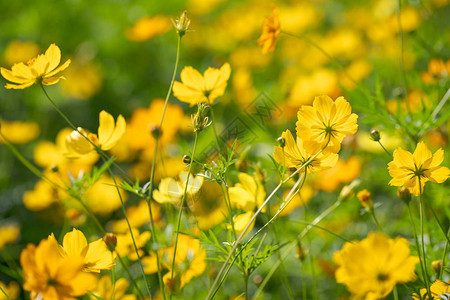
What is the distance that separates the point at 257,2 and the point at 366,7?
65cm

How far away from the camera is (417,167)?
1.87 feet

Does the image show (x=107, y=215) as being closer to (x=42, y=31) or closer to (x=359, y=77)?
(x=359, y=77)

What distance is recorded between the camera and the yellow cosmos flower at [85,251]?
0.58m

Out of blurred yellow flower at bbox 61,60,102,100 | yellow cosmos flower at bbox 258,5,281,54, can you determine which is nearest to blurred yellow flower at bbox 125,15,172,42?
blurred yellow flower at bbox 61,60,102,100

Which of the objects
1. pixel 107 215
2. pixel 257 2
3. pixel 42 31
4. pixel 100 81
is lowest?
pixel 107 215

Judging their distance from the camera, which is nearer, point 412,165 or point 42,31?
point 412,165

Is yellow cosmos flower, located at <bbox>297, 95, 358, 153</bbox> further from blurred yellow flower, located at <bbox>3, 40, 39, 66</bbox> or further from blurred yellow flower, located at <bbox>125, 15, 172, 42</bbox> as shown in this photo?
blurred yellow flower, located at <bbox>3, 40, 39, 66</bbox>

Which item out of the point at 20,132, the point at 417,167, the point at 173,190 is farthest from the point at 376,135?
the point at 20,132

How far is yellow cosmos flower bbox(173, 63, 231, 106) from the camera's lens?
728 mm

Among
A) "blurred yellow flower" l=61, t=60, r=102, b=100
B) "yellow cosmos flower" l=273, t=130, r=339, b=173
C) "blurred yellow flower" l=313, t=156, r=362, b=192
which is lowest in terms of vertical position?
"blurred yellow flower" l=61, t=60, r=102, b=100

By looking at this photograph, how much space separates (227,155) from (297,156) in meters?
0.19

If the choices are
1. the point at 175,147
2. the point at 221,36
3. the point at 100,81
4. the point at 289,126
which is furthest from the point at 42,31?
the point at 289,126

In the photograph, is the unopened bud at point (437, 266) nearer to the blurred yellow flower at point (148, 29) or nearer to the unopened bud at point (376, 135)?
the unopened bud at point (376, 135)

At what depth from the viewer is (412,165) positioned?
0.57 metres
